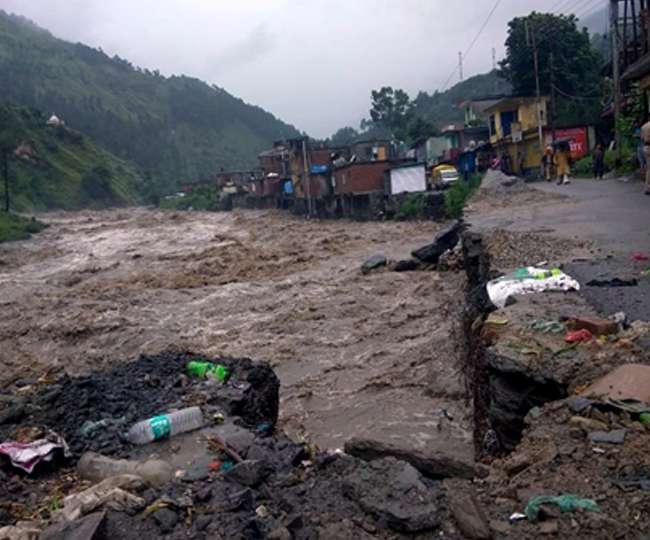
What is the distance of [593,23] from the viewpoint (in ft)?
373

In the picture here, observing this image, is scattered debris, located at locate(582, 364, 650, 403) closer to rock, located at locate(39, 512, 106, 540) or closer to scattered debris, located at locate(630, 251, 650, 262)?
rock, located at locate(39, 512, 106, 540)

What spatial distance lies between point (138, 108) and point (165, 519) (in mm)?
147445

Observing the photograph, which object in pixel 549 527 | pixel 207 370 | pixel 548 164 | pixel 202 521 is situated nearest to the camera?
pixel 549 527

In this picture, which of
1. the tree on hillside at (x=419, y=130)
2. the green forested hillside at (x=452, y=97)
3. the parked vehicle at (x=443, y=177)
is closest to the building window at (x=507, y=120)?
the parked vehicle at (x=443, y=177)

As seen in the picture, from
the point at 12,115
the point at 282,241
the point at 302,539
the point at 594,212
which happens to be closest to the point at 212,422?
the point at 302,539

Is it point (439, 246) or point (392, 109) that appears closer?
point (439, 246)

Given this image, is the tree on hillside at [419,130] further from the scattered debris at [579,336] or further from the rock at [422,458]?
the rock at [422,458]

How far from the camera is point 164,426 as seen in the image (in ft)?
16.4

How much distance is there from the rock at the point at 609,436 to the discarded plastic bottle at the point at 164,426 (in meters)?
2.78

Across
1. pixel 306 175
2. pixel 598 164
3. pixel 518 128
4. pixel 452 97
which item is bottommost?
pixel 598 164

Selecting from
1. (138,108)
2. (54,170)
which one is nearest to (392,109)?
(54,170)

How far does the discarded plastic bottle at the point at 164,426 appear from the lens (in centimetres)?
492

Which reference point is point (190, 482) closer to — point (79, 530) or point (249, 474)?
point (249, 474)

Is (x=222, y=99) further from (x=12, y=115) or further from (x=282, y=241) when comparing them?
(x=282, y=241)
